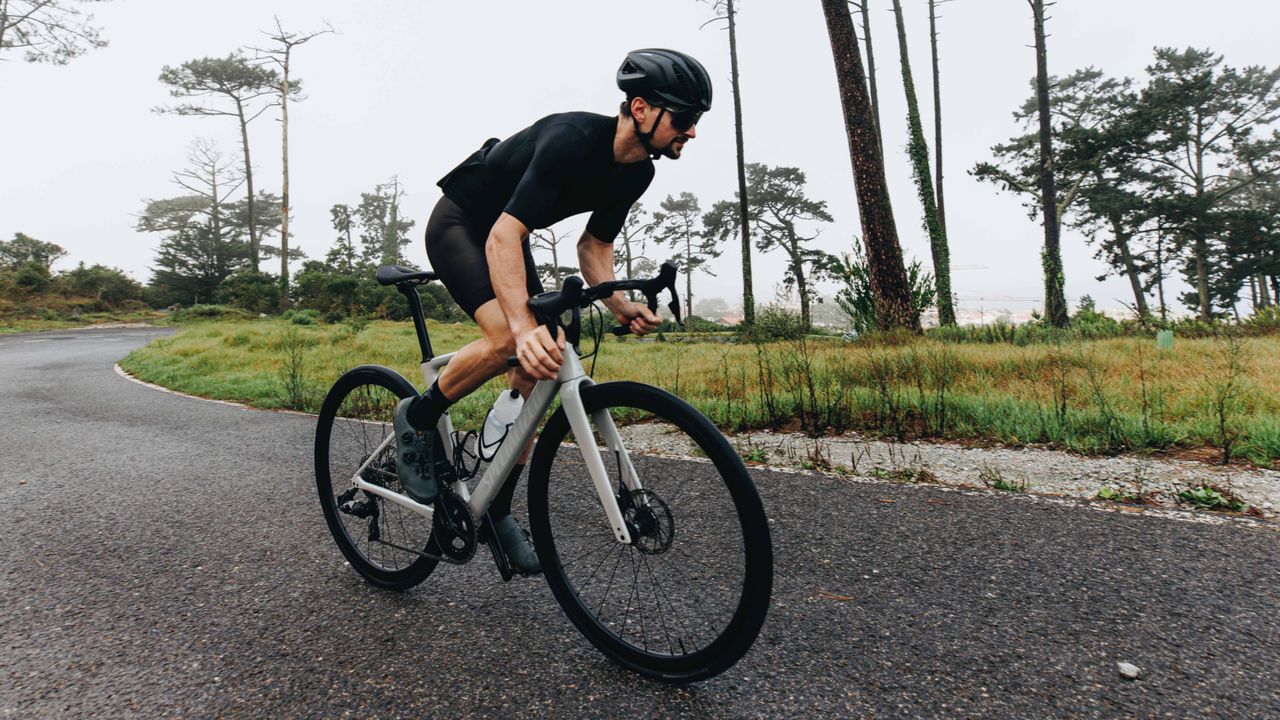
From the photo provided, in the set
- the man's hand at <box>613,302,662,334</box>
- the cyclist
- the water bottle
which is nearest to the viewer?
the cyclist

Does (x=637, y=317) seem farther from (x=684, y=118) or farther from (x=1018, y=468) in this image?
(x=1018, y=468)

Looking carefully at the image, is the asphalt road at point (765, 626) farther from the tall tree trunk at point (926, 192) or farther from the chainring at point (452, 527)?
the tall tree trunk at point (926, 192)

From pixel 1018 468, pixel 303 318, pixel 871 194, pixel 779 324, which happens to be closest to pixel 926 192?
pixel 871 194

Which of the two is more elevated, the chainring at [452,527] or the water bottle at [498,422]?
the water bottle at [498,422]

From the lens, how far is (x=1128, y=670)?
193cm

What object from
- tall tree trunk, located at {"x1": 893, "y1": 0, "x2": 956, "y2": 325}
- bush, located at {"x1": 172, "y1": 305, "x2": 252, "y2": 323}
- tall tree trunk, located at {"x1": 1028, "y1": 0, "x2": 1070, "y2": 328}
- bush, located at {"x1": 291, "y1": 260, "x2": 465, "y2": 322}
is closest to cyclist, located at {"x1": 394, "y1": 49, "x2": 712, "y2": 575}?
tall tree trunk, located at {"x1": 893, "y1": 0, "x2": 956, "y2": 325}

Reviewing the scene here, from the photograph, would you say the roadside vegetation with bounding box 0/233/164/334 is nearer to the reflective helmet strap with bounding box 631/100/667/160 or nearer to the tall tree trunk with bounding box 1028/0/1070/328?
the reflective helmet strap with bounding box 631/100/667/160

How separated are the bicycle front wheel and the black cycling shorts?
2.23 feet

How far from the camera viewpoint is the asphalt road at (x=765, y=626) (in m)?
1.88

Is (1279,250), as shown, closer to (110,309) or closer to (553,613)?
(553,613)

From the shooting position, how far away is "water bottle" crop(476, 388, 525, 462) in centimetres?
242

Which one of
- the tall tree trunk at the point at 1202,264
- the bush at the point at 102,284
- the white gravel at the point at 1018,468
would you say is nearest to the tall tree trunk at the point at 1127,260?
the tall tree trunk at the point at 1202,264

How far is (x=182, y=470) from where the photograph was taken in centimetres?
469

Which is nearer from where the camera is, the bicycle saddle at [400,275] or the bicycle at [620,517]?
the bicycle at [620,517]
